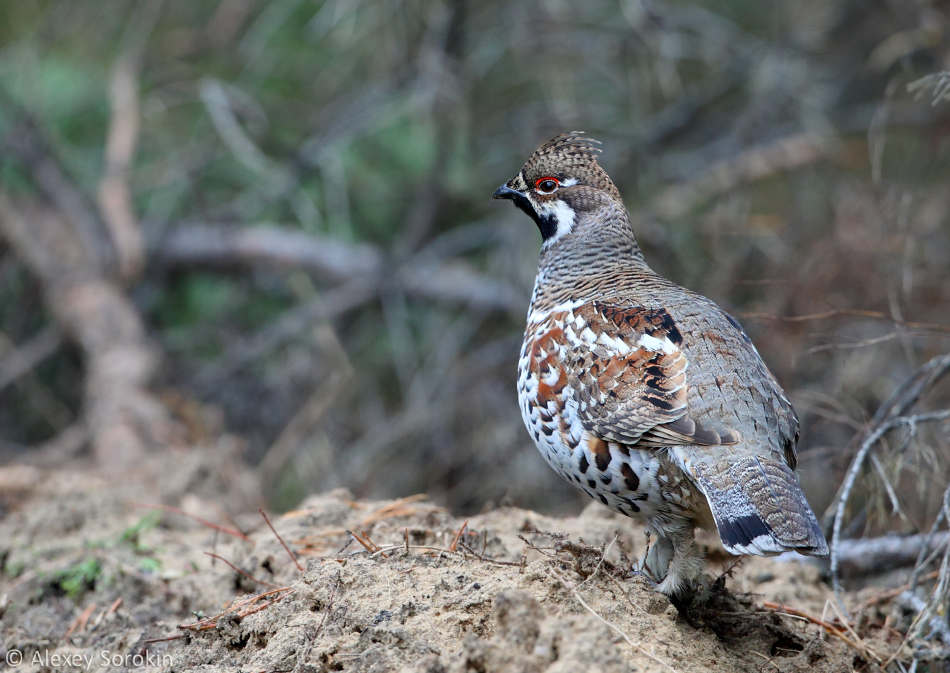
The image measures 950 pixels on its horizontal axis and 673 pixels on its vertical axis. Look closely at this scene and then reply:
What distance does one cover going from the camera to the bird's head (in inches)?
165

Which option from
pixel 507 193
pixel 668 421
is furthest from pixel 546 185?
pixel 668 421

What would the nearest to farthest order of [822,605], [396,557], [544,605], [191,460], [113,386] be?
[544,605], [396,557], [822,605], [191,460], [113,386]

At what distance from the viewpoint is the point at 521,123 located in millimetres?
7066

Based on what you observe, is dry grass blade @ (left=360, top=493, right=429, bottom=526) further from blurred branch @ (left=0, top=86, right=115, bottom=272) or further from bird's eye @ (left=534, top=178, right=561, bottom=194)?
blurred branch @ (left=0, top=86, right=115, bottom=272)

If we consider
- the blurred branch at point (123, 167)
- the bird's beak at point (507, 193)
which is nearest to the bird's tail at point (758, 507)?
the bird's beak at point (507, 193)

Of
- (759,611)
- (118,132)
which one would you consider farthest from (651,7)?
(759,611)

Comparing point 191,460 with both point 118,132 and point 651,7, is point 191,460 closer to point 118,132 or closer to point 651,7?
point 118,132

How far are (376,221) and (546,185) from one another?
13.6ft

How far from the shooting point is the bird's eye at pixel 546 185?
421 cm

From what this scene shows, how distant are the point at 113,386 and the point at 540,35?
14.9 feet

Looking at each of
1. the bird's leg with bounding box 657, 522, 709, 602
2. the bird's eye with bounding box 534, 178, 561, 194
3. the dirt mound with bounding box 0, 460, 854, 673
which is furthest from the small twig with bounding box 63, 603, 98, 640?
the bird's eye with bounding box 534, 178, 561, 194

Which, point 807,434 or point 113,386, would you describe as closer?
point 807,434

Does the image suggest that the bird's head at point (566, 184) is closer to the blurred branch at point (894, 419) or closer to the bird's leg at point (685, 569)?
the blurred branch at point (894, 419)

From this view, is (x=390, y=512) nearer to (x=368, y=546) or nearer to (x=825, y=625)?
(x=368, y=546)
